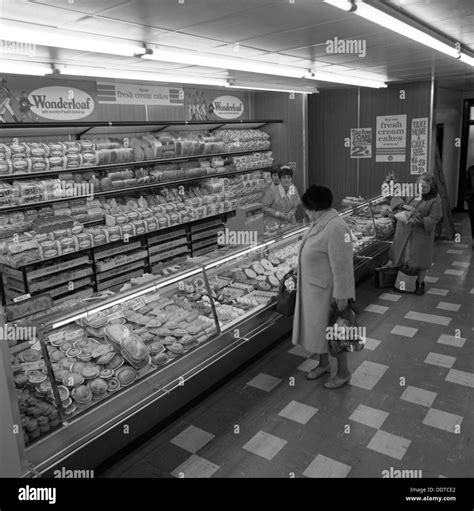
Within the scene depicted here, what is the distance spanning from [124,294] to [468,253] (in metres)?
7.27

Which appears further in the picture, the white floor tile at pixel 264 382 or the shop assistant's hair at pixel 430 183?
the shop assistant's hair at pixel 430 183

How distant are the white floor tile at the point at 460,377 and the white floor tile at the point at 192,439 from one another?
92.4 inches

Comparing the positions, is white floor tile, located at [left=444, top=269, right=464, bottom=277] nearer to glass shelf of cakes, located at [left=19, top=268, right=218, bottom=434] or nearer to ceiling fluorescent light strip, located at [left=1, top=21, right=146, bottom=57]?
glass shelf of cakes, located at [left=19, top=268, right=218, bottom=434]

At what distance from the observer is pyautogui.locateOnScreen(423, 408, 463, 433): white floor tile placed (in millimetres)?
3617

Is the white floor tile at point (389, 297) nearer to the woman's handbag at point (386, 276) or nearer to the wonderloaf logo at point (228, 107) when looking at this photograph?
the woman's handbag at point (386, 276)

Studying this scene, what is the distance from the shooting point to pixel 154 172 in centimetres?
704

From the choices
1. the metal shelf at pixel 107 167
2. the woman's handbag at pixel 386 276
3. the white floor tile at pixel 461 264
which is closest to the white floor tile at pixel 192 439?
the metal shelf at pixel 107 167

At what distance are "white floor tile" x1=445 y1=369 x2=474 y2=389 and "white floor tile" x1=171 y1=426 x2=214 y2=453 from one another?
2347 millimetres

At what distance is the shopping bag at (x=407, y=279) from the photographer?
6496 millimetres

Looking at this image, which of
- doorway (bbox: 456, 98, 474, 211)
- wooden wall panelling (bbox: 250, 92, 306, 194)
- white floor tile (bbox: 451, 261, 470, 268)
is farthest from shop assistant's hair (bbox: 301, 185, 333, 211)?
doorway (bbox: 456, 98, 474, 211)

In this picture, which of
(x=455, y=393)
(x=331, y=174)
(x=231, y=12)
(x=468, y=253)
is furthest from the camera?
(x=331, y=174)

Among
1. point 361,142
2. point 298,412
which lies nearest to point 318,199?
point 298,412

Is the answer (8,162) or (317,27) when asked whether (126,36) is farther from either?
(8,162)
